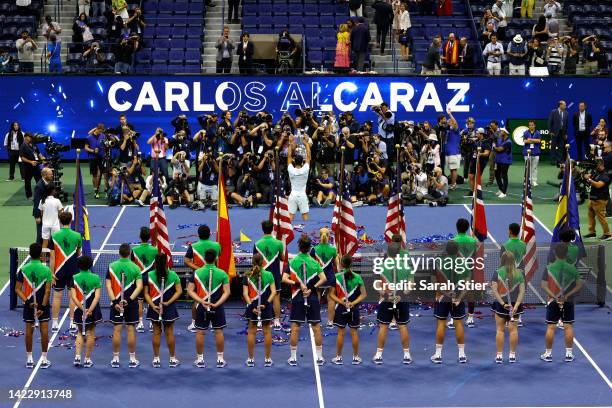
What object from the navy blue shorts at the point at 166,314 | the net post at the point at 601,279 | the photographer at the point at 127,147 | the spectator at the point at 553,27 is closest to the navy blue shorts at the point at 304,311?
the navy blue shorts at the point at 166,314

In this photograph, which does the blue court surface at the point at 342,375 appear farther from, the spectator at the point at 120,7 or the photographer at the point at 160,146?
the spectator at the point at 120,7

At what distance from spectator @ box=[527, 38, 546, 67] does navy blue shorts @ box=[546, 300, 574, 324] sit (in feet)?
68.1

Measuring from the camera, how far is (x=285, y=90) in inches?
1497

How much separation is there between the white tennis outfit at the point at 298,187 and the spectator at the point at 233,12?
546 inches

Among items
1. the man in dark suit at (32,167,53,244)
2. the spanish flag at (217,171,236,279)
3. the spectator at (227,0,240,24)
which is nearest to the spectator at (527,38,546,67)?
the spectator at (227,0,240,24)

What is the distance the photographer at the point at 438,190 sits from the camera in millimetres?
31984

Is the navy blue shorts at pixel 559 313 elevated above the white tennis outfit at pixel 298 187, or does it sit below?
below

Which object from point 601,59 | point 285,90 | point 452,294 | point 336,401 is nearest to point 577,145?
point 601,59

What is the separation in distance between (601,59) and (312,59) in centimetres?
943

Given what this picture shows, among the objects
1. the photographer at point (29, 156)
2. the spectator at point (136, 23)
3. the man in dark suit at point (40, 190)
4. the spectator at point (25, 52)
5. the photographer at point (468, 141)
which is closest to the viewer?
the man in dark suit at point (40, 190)

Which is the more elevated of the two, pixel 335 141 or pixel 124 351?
pixel 335 141

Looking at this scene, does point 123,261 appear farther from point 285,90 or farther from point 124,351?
point 285,90

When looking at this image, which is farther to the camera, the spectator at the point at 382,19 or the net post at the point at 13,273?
the spectator at the point at 382,19

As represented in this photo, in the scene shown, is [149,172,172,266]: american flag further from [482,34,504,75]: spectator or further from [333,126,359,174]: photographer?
[482,34,504,75]: spectator
